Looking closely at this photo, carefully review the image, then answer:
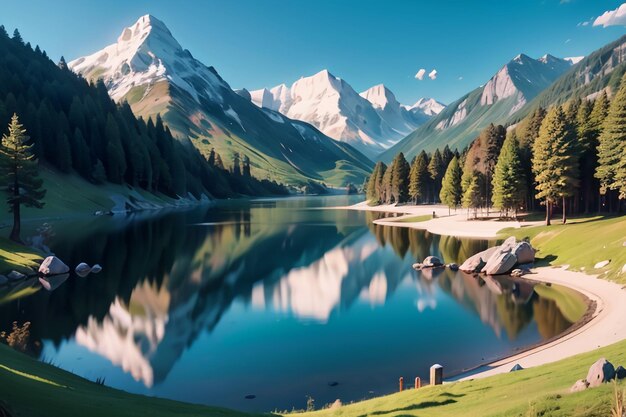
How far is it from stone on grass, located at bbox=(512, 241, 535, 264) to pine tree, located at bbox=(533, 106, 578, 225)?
20858 mm

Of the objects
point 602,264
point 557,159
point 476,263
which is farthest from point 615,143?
point 476,263

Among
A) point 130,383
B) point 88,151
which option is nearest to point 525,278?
point 130,383

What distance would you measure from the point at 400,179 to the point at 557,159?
329 ft

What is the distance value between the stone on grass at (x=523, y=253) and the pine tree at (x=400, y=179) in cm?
11686

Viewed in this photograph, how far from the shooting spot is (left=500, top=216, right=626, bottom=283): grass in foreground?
4512 cm

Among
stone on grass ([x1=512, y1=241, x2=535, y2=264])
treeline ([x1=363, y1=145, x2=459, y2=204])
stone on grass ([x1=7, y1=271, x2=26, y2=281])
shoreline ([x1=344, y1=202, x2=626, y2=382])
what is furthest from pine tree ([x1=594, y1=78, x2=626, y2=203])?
treeline ([x1=363, y1=145, x2=459, y2=204])

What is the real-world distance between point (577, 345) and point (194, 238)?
242 ft

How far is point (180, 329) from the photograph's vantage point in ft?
117

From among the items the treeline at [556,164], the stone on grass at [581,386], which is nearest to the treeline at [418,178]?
the treeline at [556,164]

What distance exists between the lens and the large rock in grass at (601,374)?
12.0 meters

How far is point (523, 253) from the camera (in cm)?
5697

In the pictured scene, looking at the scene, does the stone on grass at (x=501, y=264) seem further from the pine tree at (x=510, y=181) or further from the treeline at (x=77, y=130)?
the treeline at (x=77, y=130)

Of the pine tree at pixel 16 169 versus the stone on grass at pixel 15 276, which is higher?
the pine tree at pixel 16 169

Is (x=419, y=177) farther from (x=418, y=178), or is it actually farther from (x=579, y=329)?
(x=579, y=329)
